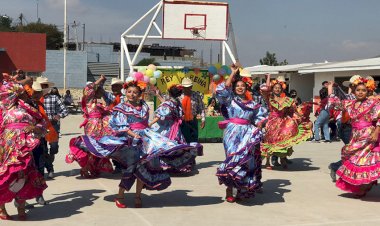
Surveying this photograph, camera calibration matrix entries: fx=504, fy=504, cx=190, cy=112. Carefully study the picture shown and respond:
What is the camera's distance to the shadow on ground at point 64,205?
20.1 feet

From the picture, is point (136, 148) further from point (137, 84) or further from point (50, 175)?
point (50, 175)

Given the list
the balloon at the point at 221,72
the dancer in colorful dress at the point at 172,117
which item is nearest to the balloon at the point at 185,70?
the balloon at the point at 221,72

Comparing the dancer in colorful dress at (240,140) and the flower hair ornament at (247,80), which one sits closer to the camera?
the dancer in colorful dress at (240,140)

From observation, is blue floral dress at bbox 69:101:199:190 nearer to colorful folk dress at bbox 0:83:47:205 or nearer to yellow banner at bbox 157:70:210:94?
colorful folk dress at bbox 0:83:47:205

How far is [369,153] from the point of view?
694 cm

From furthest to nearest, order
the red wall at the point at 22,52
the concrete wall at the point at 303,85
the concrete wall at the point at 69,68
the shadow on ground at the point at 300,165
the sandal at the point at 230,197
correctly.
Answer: the concrete wall at the point at 69,68 < the red wall at the point at 22,52 < the concrete wall at the point at 303,85 < the shadow on ground at the point at 300,165 < the sandal at the point at 230,197

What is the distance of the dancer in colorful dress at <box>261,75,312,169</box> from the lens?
31.2 ft

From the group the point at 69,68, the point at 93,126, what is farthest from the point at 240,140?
the point at 69,68

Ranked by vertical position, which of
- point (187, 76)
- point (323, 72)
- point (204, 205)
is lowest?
point (204, 205)

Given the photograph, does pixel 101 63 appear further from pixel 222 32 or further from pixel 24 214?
pixel 24 214

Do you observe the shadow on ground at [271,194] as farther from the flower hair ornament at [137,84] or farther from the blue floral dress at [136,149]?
the flower hair ornament at [137,84]

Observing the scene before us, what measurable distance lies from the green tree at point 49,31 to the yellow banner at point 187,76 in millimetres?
58687

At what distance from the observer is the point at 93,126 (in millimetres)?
8867

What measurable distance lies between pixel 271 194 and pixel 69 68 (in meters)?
46.1
